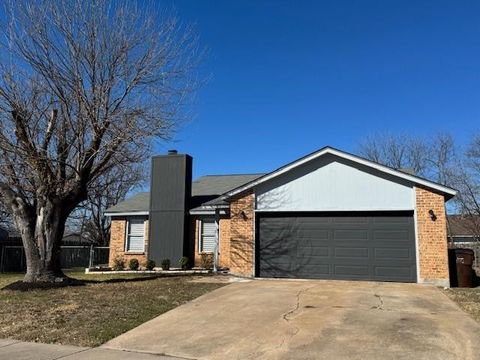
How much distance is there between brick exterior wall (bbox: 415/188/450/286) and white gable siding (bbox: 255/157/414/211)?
46cm

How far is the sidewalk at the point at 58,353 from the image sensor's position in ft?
24.9

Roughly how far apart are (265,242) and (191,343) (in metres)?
9.10

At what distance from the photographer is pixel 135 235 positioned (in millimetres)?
23734

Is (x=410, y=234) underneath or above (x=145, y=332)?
above

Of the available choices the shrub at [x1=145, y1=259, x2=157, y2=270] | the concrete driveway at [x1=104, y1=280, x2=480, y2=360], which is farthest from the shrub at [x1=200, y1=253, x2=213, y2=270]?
the concrete driveway at [x1=104, y1=280, x2=480, y2=360]

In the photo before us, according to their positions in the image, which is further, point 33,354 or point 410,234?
point 410,234

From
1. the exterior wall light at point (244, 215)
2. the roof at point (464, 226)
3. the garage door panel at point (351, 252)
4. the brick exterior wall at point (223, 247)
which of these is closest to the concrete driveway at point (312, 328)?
the garage door panel at point (351, 252)

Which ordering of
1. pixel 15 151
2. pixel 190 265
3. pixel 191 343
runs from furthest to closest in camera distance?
pixel 190 265, pixel 15 151, pixel 191 343

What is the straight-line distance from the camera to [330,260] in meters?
16.3

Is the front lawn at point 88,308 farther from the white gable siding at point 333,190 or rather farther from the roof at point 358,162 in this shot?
the roof at point 358,162

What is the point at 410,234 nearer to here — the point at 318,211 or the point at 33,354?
the point at 318,211

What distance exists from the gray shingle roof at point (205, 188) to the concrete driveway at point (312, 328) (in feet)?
37.9

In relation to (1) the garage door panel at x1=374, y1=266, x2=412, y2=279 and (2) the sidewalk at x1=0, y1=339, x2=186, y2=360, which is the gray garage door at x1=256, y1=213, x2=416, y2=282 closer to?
(1) the garage door panel at x1=374, y1=266, x2=412, y2=279

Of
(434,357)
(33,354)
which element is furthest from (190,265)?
(434,357)
